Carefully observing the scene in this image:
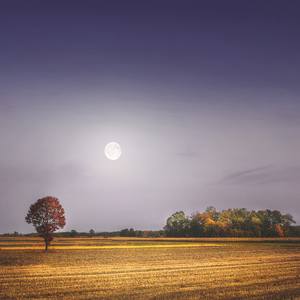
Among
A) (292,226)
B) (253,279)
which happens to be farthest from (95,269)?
(292,226)

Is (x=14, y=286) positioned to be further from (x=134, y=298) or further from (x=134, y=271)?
(x=134, y=271)

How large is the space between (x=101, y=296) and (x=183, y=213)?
13956 cm

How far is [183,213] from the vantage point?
15862 cm

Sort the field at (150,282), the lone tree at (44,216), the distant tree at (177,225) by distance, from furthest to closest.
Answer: the distant tree at (177,225), the lone tree at (44,216), the field at (150,282)

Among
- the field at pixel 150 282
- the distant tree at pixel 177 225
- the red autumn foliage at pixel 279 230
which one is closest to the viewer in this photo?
the field at pixel 150 282

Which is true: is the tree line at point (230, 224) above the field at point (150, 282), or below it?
above

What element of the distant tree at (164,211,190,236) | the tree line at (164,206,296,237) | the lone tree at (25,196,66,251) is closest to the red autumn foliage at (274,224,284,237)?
the tree line at (164,206,296,237)

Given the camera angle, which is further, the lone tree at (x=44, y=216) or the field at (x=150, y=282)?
the lone tree at (x=44, y=216)

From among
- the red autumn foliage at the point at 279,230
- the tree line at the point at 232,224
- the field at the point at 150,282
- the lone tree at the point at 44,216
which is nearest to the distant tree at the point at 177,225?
the tree line at the point at 232,224

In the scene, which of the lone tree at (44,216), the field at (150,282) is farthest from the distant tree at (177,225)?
the field at (150,282)

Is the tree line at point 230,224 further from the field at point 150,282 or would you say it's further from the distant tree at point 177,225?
the field at point 150,282

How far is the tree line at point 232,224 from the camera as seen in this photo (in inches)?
5394

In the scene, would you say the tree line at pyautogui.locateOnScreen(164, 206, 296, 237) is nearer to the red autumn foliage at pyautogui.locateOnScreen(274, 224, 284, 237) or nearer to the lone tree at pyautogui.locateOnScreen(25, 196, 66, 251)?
the red autumn foliage at pyautogui.locateOnScreen(274, 224, 284, 237)

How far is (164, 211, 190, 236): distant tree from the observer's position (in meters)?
152
